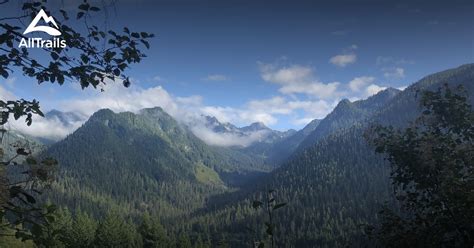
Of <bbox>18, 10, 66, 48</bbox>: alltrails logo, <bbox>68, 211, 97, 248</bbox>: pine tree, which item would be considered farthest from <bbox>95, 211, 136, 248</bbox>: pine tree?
<bbox>18, 10, 66, 48</bbox>: alltrails logo

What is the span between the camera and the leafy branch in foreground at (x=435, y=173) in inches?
389

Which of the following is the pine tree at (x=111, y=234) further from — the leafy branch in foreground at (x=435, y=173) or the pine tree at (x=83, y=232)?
the leafy branch in foreground at (x=435, y=173)

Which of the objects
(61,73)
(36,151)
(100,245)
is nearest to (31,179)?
(36,151)

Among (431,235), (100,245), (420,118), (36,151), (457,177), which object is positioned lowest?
(100,245)

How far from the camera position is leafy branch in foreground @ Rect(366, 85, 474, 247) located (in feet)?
32.4

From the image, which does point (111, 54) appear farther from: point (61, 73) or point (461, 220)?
point (461, 220)

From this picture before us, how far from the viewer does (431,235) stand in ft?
33.8

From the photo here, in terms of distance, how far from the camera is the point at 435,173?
1057 cm

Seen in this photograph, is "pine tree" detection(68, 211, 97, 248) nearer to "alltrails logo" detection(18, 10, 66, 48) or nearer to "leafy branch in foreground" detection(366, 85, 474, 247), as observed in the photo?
"leafy branch in foreground" detection(366, 85, 474, 247)

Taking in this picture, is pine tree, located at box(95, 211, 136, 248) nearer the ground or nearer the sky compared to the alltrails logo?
nearer the ground

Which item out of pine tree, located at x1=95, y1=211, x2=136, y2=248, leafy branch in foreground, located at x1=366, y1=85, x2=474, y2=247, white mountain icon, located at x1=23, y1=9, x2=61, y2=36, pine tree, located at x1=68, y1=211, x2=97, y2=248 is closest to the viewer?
white mountain icon, located at x1=23, y1=9, x2=61, y2=36

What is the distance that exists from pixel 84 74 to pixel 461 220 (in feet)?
29.4

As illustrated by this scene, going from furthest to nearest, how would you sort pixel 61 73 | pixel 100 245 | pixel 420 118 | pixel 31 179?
Result: pixel 100 245, pixel 420 118, pixel 61 73, pixel 31 179

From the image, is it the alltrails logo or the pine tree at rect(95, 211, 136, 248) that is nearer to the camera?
the alltrails logo
